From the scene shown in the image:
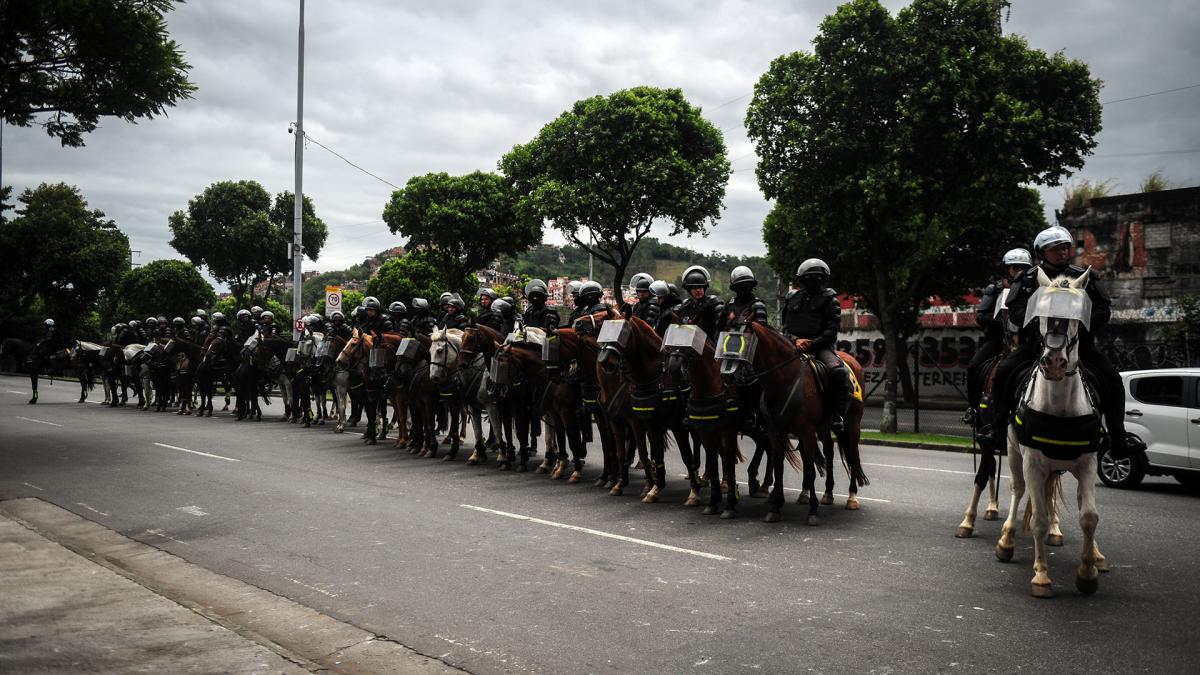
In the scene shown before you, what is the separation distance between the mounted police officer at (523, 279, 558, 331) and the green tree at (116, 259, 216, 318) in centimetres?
5587

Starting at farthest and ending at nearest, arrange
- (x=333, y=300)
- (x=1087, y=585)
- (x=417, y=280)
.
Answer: (x=417, y=280) → (x=333, y=300) → (x=1087, y=585)

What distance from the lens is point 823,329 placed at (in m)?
9.50

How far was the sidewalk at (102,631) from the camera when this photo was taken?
189 inches

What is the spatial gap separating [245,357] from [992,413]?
64.9 feet

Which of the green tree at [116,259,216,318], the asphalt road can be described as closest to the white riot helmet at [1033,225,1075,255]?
the asphalt road

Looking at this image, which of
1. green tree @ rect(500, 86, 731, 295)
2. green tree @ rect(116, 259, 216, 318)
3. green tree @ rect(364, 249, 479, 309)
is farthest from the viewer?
green tree @ rect(116, 259, 216, 318)

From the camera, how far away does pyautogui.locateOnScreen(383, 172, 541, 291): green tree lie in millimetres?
45594

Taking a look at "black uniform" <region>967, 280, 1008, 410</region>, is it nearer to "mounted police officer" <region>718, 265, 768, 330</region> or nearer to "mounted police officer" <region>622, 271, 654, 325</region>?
"mounted police officer" <region>718, 265, 768, 330</region>

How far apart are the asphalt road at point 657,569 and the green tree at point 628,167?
63.3ft

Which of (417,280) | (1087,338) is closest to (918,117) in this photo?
(1087,338)

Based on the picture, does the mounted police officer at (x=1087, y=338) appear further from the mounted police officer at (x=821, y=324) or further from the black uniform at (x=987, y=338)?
the mounted police officer at (x=821, y=324)

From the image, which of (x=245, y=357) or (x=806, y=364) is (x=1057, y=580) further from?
(x=245, y=357)

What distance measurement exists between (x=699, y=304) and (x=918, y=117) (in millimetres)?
11659

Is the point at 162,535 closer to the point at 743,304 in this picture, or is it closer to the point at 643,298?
the point at 643,298
